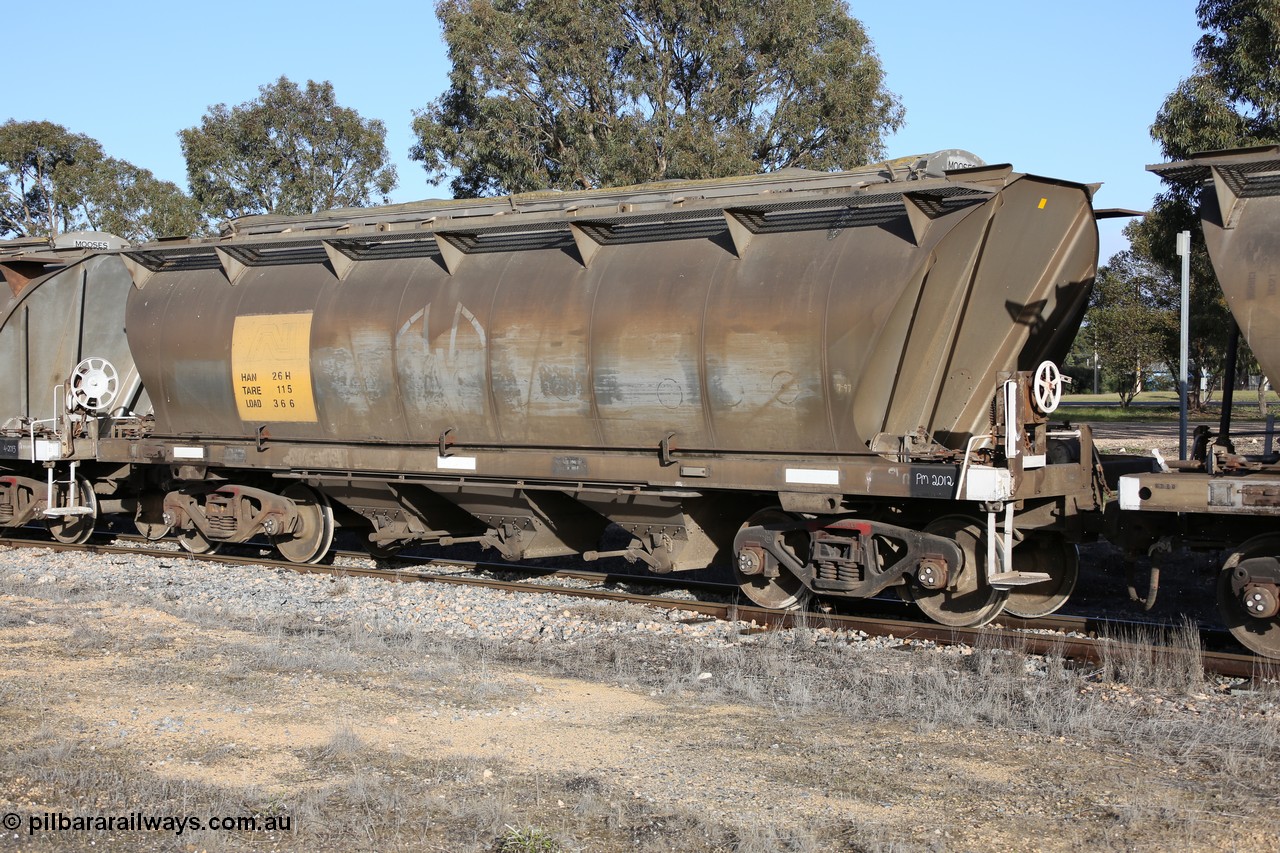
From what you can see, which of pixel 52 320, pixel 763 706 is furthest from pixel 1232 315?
pixel 52 320

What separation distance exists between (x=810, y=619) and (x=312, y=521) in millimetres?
6912

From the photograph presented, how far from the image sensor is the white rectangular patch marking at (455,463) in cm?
1221

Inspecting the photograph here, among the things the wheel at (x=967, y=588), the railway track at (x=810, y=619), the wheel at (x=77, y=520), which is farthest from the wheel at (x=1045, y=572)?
the wheel at (x=77, y=520)

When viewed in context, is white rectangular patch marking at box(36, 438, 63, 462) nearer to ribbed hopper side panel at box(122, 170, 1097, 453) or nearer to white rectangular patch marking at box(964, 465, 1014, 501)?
ribbed hopper side panel at box(122, 170, 1097, 453)

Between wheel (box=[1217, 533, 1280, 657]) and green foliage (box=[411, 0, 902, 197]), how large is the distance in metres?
27.0

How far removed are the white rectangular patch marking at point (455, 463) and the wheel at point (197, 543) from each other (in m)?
4.78

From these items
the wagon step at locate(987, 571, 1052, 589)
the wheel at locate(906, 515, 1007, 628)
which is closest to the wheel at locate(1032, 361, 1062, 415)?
the wheel at locate(906, 515, 1007, 628)

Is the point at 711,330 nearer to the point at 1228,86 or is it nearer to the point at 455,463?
the point at 455,463

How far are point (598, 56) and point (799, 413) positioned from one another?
27.5 meters

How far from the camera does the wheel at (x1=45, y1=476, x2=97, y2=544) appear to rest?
16125mm

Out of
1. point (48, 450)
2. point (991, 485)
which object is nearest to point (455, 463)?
point (991, 485)

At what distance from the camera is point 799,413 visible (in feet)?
33.4

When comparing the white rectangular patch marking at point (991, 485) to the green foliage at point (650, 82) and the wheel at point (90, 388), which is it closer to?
the wheel at point (90, 388)

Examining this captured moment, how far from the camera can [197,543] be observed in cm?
1565
